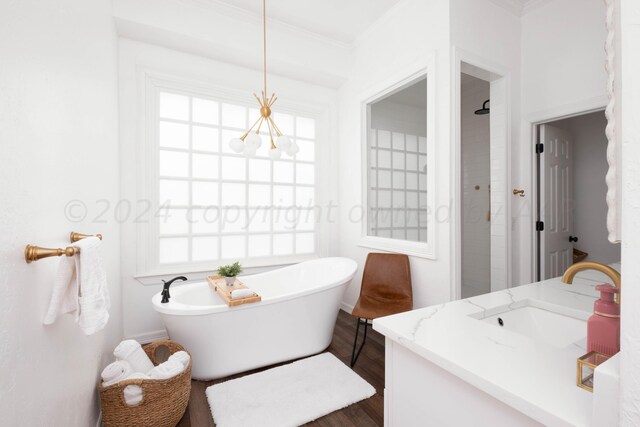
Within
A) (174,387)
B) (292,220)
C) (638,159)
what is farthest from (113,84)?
(638,159)

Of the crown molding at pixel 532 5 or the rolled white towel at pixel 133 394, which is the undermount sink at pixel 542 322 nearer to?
the rolled white towel at pixel 133 394

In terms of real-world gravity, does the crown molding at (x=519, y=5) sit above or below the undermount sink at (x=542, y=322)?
above

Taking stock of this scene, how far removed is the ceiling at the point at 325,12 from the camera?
107 inches

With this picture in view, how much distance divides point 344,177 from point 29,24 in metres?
3.00

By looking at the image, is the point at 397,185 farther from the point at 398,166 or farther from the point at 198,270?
the point at 198,270

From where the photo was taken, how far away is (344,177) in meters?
3.62

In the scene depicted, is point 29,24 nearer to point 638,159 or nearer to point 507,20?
point 638,159

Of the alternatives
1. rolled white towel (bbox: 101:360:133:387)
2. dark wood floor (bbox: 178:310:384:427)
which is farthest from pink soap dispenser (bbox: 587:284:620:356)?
rolled white towel (bbox: 101:360:133:387)

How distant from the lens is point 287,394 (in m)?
1.94

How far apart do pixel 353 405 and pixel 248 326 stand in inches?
35.4

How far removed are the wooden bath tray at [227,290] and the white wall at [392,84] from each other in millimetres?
1429

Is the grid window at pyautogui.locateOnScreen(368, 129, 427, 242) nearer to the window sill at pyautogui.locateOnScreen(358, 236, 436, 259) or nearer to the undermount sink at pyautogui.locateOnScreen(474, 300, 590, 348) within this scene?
the window sill at pyautogui.locateOnScreen(358, 236, 436, 259)

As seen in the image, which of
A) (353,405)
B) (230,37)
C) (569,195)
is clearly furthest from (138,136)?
(569,195)

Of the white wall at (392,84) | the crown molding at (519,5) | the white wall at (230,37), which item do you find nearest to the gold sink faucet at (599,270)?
the white wall at (392,84)
